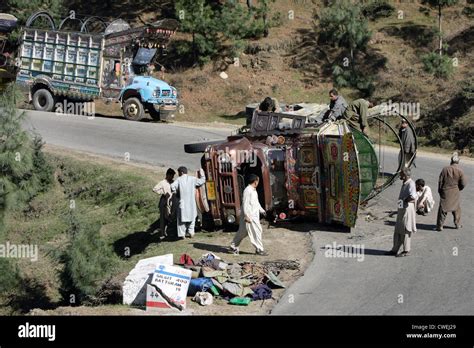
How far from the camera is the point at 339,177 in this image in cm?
1545

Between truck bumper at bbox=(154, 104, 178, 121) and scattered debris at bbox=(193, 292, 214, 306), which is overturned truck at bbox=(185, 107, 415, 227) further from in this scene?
truck bumper at bbox=(154, 104, 178, 121)

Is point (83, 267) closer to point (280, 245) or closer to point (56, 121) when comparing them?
point (280, 245)

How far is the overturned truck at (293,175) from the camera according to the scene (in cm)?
1561

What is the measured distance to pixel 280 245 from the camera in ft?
50.1

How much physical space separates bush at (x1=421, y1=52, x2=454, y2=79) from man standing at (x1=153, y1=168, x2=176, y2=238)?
17.6 m

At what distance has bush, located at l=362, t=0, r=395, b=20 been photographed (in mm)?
37438

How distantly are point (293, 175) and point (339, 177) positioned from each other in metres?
1.06

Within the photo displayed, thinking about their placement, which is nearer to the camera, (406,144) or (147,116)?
(406,144)

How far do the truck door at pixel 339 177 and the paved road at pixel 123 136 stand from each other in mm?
7001

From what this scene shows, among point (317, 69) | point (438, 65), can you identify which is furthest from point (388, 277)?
point (317, 69)

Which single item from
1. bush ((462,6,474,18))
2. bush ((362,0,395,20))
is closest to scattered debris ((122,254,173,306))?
bush ((462,6,474,18))

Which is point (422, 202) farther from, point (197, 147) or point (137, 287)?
point (137, 287)

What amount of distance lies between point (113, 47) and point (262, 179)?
14.4m

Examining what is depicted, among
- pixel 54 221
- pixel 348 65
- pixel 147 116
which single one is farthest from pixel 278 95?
pixel 54 221
